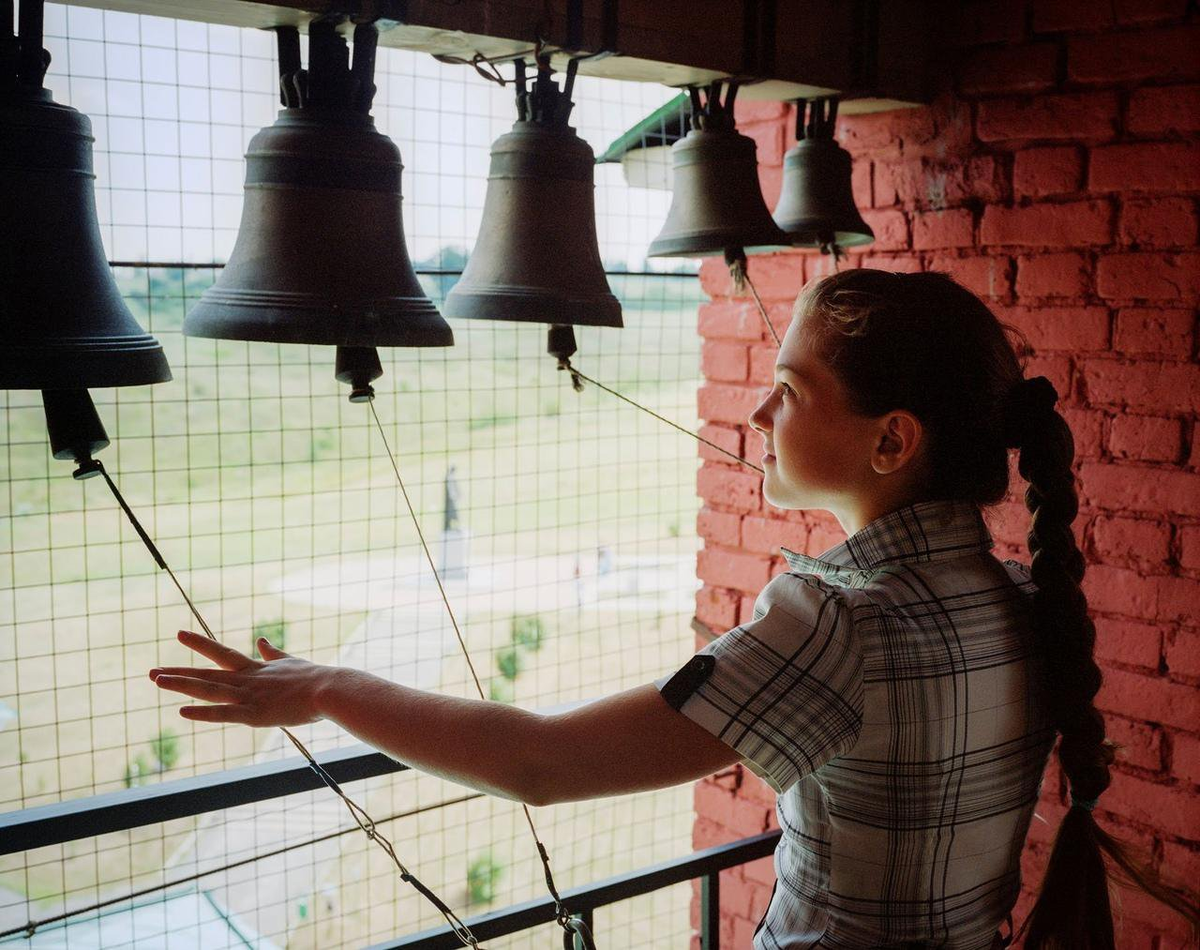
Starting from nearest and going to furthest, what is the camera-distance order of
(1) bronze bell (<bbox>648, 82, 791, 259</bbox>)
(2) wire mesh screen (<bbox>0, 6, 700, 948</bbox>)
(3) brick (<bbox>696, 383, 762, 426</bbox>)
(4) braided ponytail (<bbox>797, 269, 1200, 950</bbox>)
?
(4) braided ponytail (<bbox>797, 269, 1200, 950</bbox>), (1) bronze bell (<bbox>648, 82, 791, 259</bbox>), (3) brick (<bbox>696, 383, 762, 426</bbox>), (2) wire mesh screen (<bbox>0, 6, 700, 948</bbox>)

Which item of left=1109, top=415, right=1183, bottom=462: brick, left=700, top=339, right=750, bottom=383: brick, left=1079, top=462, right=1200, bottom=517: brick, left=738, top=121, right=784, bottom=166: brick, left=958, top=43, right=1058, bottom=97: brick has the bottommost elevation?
left=1079, top=462, right=1200, bottom=517: brick

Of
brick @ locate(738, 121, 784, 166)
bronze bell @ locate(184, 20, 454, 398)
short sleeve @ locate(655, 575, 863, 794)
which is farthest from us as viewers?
brick @ locate(738, 121, 784, 166)

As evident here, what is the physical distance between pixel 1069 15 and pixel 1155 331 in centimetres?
51

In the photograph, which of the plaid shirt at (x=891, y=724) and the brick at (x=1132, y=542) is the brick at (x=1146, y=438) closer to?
the brick at (x=1132, y=542)

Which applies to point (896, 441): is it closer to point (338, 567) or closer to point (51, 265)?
point (51, 265)

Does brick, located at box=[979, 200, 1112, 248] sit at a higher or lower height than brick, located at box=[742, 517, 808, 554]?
higher

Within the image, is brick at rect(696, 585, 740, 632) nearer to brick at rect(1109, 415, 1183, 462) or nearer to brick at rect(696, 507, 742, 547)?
brick at rect(696, 507, 742, 547)

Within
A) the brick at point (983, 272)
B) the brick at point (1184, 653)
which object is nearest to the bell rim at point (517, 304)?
the brick at point (983, 272)

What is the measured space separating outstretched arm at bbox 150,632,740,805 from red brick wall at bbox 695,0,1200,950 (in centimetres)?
114

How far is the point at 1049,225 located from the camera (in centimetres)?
177

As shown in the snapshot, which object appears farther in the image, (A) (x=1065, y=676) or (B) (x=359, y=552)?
(B) (x=359, y=552)

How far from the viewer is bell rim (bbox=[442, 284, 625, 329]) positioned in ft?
4.25

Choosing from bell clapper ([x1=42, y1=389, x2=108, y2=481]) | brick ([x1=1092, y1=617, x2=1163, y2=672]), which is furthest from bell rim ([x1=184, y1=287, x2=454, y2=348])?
brick ([x1=1092, y1=617, x2=1163, y2=672])

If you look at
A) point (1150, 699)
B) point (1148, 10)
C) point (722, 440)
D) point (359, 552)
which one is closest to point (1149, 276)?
point (1148, 10)
